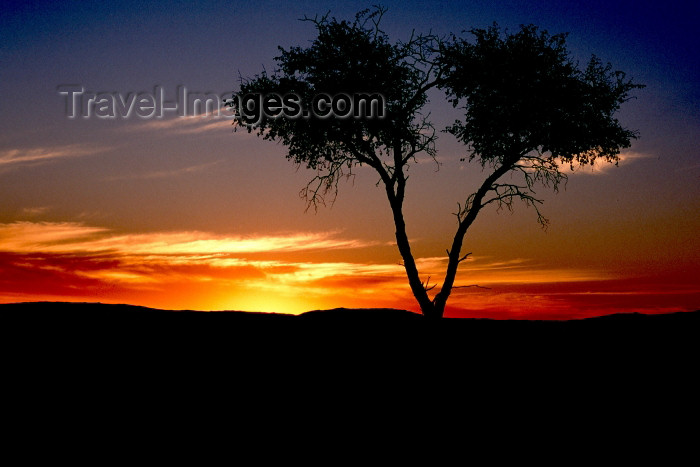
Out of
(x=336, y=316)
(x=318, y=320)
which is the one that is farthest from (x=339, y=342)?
(x=336, y=316)

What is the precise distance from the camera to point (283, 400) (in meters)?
11.0

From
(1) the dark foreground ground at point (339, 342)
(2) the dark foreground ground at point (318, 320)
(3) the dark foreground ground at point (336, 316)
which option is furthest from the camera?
(3) the dark foreground ground at point (336, 316)

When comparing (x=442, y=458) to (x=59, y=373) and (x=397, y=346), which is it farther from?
(x=59, y=373)

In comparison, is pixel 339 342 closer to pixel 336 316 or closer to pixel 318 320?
pixel 318 320

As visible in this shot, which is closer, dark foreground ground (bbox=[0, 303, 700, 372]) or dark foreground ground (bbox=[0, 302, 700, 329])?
dark foreground ground (bbox=[0, 303, 700, 372])

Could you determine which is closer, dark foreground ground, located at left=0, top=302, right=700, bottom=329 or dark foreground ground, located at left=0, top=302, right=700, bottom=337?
dark foreground ground, located at left=0, top=302, right=700, bottom=337

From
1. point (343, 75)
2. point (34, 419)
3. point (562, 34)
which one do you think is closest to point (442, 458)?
point (34, 419)

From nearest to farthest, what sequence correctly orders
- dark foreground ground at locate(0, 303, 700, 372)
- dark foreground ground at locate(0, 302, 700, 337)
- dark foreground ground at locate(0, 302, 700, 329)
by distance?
dark foreground ground at locate(0, 303, 700, 372), dark foreground ground at locate(0, 302, 700, 337), dark foreground ground at locate(0, 302, 700, 329)

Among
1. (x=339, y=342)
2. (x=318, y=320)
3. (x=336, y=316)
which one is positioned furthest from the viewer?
(x=336, y=316)

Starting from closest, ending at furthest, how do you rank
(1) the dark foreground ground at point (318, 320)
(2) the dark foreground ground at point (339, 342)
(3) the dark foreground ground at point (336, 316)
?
(2) the dark foreground ground at point (339, 342) < (1) the dark foreground ground at point (318, 320) < (3) the dark foreground ground at point (336, 316)

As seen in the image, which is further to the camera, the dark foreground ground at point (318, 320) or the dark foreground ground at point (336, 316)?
the dark foreground ground at point (336, 316)

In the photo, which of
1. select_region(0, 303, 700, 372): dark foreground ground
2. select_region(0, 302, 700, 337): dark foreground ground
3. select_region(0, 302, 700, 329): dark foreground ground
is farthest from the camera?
select_region(0, 302, 700, 329): dark foreground ground

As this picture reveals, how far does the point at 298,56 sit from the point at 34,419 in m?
17.2

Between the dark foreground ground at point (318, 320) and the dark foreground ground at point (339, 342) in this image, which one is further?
the dark foreground ground at point (318, 320)
